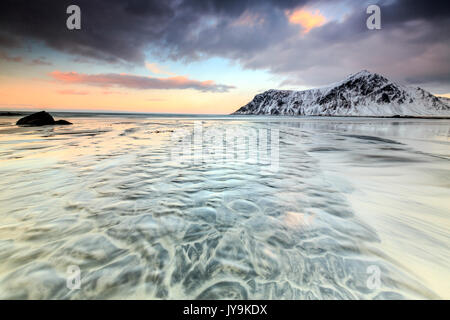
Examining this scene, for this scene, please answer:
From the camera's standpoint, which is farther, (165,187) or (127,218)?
(165,187)

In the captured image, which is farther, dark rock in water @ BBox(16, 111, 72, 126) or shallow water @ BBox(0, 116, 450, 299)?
dark rock in water @ BBox(16, 111, 72, 126)

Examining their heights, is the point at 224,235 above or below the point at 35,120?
below

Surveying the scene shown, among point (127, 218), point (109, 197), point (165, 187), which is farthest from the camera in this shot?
point (165, 187)

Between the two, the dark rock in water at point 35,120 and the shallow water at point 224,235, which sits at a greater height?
the dark rock in water at point 35,120

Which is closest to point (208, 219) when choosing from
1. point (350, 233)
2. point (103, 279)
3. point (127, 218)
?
point (127, 218)

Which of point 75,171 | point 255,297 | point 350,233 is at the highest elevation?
point 75,171

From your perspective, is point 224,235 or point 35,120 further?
point 35,120

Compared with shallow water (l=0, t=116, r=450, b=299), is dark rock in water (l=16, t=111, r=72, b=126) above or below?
above

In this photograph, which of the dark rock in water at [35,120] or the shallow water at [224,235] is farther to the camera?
the dark rock in water at [35,120]

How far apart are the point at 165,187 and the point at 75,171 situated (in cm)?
331
